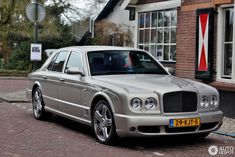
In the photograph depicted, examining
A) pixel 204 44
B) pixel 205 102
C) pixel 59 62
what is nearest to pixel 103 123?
pixel 205 102

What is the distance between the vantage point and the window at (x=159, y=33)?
1332 centimetres

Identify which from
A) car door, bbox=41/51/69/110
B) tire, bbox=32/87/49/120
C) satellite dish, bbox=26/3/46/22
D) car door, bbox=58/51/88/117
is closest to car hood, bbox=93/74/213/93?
car door, bbox=58/51/88/117

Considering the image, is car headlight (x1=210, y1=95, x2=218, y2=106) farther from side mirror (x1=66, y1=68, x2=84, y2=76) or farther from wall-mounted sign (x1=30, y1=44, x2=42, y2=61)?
wall-mounted sign (x1=30, y1=44, x2=42, y2=61)

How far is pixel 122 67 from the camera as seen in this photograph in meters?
8.55

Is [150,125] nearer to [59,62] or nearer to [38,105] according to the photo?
[59,62]

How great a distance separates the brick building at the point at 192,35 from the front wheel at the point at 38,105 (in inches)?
158

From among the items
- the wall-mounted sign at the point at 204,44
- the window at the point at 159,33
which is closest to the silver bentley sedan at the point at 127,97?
the wall-mounted sign at the point at 204,44

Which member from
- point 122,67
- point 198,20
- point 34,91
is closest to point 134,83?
point 122,67

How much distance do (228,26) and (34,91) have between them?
4829 millimetres

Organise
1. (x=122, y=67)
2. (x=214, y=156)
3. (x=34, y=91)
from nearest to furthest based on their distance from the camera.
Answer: (x=214, y=156)
(x=122, y=67)
(x=34, y=91)

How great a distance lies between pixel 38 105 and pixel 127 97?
12.7 ft

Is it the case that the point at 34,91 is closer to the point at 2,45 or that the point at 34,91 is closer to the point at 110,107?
the point at 110,107

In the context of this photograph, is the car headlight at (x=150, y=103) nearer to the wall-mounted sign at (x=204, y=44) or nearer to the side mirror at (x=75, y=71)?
the side mirror at (x=75, y=71)

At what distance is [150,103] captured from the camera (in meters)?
7.11
